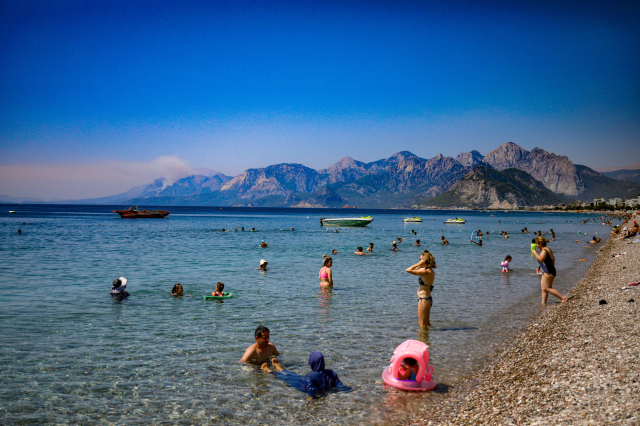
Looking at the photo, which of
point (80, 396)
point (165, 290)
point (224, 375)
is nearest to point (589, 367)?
point (224, 375)

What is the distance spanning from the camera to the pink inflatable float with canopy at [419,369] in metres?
8.22

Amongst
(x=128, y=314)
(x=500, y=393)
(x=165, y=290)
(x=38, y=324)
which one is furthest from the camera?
(x=165, y=290)

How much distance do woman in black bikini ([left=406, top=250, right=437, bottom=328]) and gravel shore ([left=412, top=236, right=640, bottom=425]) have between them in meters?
2.52

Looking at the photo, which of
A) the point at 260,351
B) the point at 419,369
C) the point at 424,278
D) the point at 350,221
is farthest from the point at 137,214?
the point at 419,369

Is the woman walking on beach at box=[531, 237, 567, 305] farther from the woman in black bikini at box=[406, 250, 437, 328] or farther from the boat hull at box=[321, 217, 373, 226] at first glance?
the boat hull at box=[321, 217, 373, 226]

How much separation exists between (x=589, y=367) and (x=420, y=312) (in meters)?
5.50

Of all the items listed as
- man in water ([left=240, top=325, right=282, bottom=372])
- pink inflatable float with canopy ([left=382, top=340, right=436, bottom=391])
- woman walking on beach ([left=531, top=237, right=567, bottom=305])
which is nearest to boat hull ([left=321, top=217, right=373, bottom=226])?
woman walking on beach ([left=531, top=237, right=567, bottom=305])

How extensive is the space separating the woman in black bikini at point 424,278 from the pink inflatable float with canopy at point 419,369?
2789mm

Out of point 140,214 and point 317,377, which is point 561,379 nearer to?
point 317,377

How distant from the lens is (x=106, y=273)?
80.6 feet

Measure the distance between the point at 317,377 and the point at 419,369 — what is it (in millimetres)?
2180

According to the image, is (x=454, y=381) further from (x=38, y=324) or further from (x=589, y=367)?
(x=38, y=324)

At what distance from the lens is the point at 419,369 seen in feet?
A: 27.1

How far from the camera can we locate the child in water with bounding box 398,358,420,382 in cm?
834
